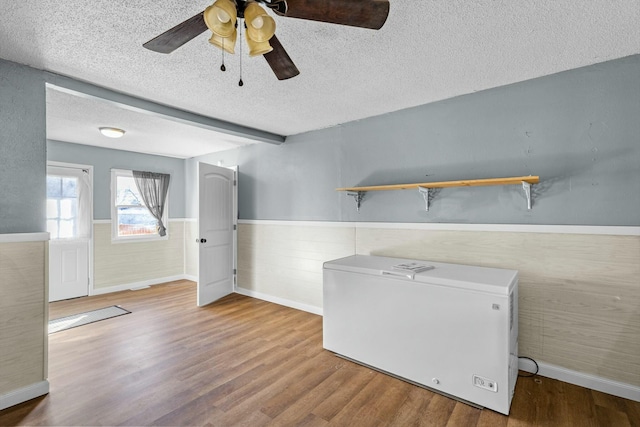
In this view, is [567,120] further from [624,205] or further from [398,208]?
[398,208]

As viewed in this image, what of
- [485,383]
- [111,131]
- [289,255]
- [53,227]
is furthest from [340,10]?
[53,227]

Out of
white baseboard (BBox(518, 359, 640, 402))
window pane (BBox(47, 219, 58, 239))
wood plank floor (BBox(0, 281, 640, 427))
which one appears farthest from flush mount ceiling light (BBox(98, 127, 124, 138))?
white baseboard (BBox(518, 359, 640, 402))

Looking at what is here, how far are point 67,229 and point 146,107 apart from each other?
9.63 ft

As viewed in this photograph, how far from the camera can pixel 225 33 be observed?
4.11 feet

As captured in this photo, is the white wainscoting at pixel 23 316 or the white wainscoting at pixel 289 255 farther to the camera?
the white wainscoting at pixel 289 255

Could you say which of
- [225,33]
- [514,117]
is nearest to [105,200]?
[225,33]

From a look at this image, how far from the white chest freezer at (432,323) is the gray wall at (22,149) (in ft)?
7.49

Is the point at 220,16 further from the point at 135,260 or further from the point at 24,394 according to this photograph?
the point at 135,260

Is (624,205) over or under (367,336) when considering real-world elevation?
over

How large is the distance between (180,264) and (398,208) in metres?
4.47

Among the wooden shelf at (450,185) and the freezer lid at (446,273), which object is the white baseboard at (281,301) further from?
the wooden shelf at (450,185)

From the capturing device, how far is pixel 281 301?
4242 mm

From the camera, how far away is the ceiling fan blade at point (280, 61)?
1500 millimetres

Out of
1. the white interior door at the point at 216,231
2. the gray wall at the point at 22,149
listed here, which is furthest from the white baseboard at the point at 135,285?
the gray wall at the point at 22,149
